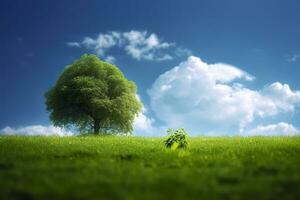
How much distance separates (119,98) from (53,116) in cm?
1091

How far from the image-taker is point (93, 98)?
2003 inches

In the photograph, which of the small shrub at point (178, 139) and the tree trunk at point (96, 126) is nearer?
the small shrub at point (178, 139)

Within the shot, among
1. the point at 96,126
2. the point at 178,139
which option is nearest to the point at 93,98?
the point at 96,126

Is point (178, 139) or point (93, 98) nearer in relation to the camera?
point (178, 139)

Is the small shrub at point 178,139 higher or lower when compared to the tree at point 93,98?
lower

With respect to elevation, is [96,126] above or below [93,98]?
below

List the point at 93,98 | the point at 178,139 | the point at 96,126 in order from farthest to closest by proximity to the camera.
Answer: the point at 96,126, the point at 93,98, the point at 178,139

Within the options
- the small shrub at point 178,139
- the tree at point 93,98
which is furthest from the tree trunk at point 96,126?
the small shrub at point 178,139

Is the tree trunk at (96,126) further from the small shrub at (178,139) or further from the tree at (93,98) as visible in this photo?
the small shrub at (178,139)

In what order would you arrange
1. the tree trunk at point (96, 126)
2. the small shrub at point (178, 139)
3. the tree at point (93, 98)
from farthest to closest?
the tree trunk at point (96, 126) < the tree at point (93, 98) < the small shrub at point (178, 139)

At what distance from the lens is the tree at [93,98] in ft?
169

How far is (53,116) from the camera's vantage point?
54812 millimetres

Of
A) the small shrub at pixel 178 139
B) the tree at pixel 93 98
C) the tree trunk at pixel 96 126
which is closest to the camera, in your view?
the small shrub at pixel 178 139

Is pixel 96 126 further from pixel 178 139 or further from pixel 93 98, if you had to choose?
pixel 178 139
